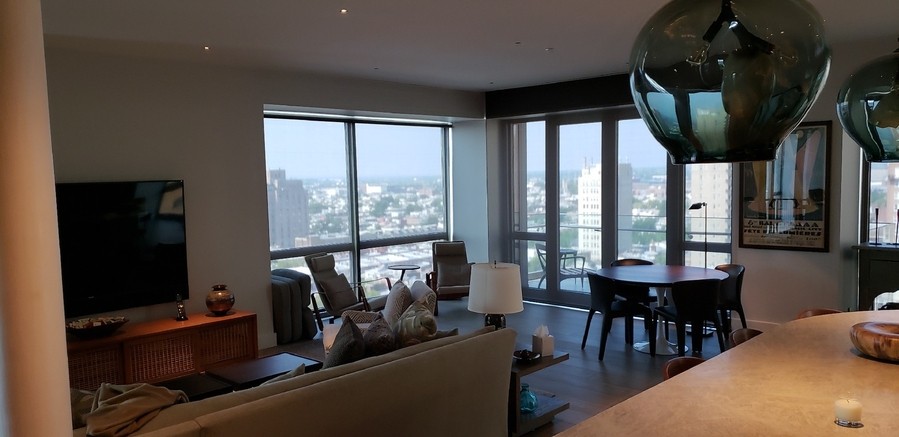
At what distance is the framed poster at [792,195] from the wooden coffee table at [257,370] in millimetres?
4491

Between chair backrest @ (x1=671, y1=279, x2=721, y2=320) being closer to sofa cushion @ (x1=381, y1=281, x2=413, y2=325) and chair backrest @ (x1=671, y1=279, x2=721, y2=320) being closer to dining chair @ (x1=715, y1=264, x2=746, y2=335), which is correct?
dining chair @ (x1=715, y1=264, x2=746, y2=335)

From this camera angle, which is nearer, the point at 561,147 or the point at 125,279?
the point at 125,279

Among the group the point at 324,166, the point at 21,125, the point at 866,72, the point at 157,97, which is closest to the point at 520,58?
the point at 324,166

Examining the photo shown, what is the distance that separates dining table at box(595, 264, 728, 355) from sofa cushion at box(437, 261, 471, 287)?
2.35 metres

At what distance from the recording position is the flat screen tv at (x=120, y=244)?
207 inches

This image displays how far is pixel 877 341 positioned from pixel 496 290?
6.84 feet

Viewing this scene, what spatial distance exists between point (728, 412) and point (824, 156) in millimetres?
5011

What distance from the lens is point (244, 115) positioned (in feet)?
21.0

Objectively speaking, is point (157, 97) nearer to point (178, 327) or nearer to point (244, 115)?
point (244, 115)

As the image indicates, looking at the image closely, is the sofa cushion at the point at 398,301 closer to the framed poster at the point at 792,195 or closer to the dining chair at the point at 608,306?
the dining chair at the point at 608,306

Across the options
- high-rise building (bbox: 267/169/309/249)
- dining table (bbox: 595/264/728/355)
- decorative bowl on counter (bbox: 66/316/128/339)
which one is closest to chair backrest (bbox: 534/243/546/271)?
dining table (bbox: 595/264/728/355)

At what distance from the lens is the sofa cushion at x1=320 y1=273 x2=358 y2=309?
6.98 meters

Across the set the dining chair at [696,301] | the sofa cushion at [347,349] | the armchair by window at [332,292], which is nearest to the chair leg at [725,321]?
the dining chair at [696,301]

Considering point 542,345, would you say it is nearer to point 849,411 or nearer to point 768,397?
point 768,397
